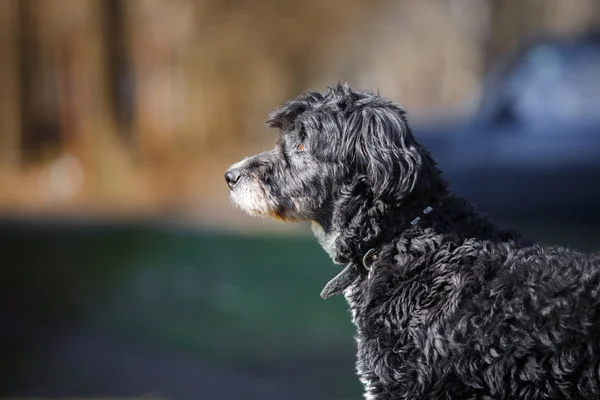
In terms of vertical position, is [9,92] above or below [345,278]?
above

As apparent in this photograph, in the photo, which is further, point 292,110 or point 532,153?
point 532,153

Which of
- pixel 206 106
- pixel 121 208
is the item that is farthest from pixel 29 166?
pixel 206 106

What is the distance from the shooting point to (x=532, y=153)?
27.3 feet

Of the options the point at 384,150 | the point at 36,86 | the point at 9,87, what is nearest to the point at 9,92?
the point at 9,87

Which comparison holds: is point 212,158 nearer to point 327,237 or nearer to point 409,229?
point 327,237

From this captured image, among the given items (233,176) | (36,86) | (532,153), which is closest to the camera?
(233,176)

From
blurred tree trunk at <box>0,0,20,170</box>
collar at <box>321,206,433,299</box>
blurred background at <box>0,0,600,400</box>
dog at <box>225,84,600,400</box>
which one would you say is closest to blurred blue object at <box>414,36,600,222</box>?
blurred background at <box>0,0,600,400</box>

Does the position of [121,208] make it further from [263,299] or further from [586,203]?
[586,203]

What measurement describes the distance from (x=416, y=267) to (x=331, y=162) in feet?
1.92

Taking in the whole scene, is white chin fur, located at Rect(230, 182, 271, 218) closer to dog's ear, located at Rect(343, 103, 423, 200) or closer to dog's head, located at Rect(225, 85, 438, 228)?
dog's head, located at Rect(225, 85, 438, 228)

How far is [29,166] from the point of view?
11.8 metres

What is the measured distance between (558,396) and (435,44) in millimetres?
11858

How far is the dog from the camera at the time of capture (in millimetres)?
2963

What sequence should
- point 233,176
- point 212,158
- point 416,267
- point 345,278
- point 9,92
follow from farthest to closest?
point 212,158, point 9,92, point 233,176, point 345,278, point 416,267
